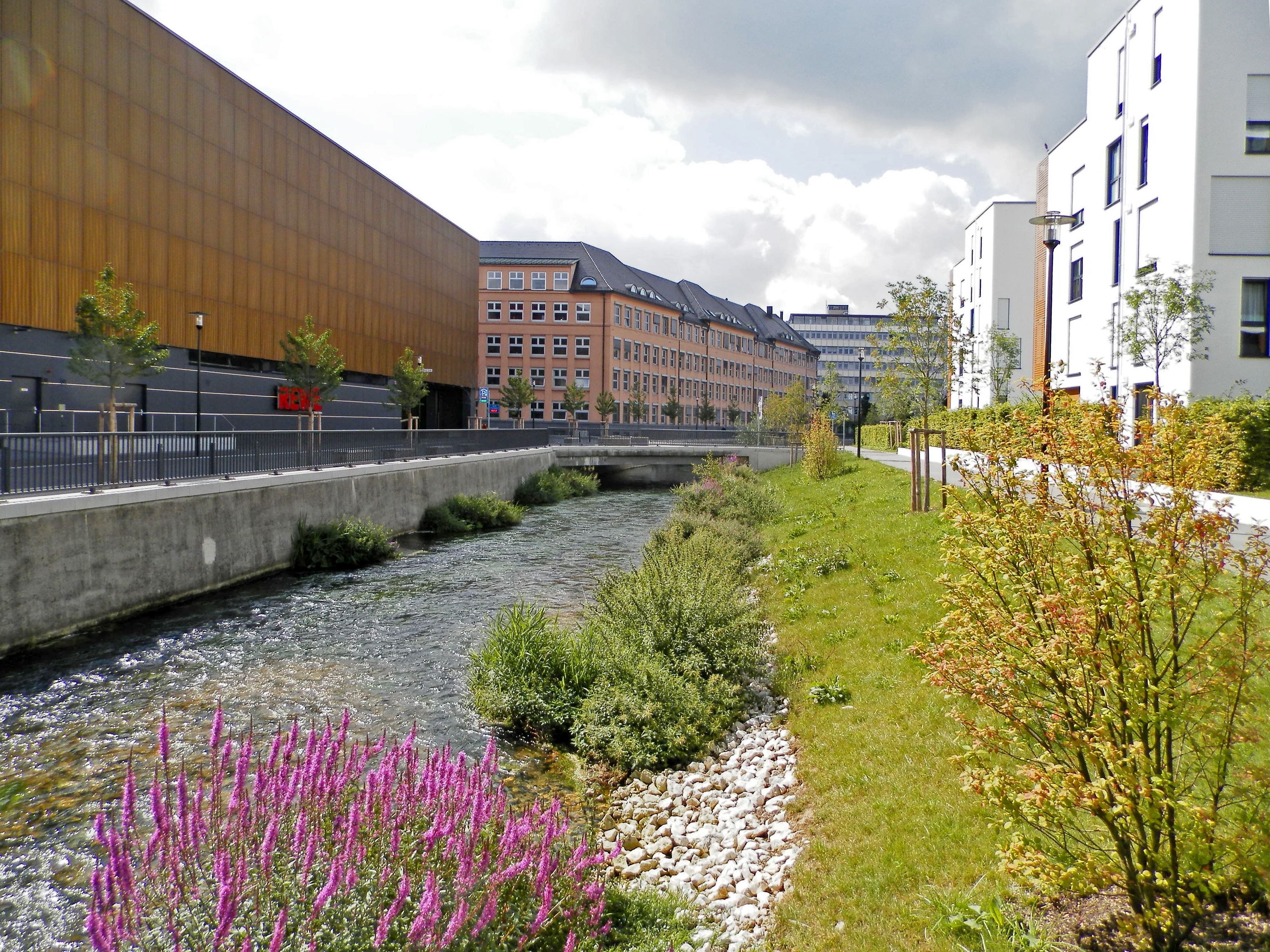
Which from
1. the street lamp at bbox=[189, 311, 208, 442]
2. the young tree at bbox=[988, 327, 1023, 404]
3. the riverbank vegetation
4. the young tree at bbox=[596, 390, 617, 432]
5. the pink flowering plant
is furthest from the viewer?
the young tree at bbox=[596, 390, 617, 432]

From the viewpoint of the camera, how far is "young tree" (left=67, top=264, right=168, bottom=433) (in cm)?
2200

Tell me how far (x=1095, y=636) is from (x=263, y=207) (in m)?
37.0

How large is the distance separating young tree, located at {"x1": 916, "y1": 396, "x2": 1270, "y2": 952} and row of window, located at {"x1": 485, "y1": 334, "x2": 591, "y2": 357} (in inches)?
2971

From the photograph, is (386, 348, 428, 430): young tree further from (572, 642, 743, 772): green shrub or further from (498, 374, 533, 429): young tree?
(572, 642, 743, 772): green shrub

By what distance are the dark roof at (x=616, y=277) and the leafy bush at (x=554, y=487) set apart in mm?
38964

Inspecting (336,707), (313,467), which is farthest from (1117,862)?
(313,467)

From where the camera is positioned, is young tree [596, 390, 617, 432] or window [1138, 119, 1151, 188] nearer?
window [1138, 119, 1151, 188]

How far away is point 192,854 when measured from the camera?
10.4ft

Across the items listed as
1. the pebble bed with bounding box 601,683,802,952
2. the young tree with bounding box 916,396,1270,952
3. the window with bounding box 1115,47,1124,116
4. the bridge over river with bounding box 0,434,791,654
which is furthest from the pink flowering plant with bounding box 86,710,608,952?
the window with bounding box 1115,47,1124,116

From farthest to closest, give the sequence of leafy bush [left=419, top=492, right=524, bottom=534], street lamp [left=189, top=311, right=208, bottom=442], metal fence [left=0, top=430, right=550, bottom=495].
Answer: street lamp [left=189, top=311, right=208, bottom=442] < leafy bush [left=419, top=492, right=524, bottom=534] < metal fence [left=0, top=430, right=550, bottom=495]

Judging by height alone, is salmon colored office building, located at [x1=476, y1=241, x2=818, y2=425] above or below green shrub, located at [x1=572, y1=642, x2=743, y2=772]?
above

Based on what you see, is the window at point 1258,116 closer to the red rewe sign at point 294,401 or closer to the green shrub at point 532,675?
the green shrub at point 532,675

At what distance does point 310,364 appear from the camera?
111ft

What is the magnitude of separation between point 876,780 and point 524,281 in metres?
76.5
